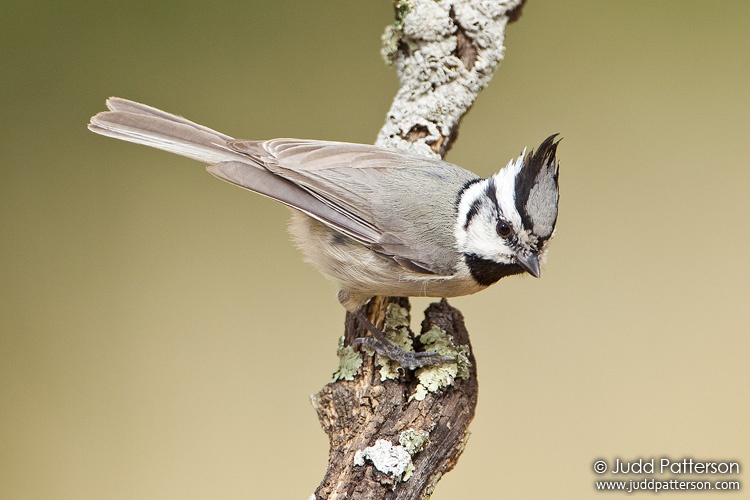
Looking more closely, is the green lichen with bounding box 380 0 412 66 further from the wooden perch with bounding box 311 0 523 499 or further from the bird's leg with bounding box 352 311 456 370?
the bird's leg with bounding box 352 311 456 370

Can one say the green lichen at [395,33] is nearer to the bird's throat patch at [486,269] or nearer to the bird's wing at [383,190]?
the bird's wing at [383,190]

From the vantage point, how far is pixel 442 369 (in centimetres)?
156

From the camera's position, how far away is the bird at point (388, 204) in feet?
4.93

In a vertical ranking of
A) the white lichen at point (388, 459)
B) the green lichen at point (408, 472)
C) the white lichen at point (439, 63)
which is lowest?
the green lichen at point (408, 472)

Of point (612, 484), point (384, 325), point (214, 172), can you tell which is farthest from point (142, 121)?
point (612, 484)

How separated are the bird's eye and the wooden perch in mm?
287

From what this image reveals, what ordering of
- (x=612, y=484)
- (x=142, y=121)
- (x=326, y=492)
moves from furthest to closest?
(x=612, y=484)
(x=142, y=121)
(x=326, y=492)

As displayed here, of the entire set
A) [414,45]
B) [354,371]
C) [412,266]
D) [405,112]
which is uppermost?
[414,45]

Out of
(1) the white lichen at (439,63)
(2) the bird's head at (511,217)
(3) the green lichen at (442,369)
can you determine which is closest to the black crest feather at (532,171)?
(2) the bird's head at (511,217)

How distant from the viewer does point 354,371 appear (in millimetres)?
1604

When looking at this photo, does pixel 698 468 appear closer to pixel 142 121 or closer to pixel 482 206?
pixel 482 206

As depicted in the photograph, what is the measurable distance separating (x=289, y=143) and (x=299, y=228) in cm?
21

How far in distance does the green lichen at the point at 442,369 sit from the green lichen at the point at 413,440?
0.30 feet

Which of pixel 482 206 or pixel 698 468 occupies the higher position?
pixel 482 206
